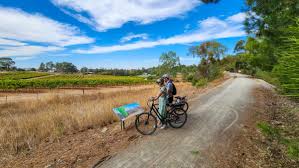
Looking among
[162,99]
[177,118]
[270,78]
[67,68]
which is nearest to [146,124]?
[162,99]

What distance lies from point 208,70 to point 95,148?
1251 inches

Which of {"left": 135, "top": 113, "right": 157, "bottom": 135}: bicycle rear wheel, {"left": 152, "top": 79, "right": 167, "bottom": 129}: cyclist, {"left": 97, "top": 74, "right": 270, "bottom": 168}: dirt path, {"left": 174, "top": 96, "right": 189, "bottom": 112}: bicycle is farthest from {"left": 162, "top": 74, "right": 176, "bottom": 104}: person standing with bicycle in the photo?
{"left": 97, "top": 74, "right": 270, "bottom": 168}: dirt path

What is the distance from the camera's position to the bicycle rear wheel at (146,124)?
6.23 metres

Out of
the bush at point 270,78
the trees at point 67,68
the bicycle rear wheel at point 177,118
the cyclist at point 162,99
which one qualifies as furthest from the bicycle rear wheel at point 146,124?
the trees at point 67,68

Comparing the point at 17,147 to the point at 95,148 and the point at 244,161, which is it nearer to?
the point at 95,148

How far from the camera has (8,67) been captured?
5231 inches

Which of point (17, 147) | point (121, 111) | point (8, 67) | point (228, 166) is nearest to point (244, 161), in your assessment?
point (228, 166)

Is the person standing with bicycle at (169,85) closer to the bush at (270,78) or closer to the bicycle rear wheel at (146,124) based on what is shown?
the bicycle rear wheel at (146,124)

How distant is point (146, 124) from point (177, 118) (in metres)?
1.15

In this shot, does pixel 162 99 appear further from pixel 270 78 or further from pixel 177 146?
pixel 270 78

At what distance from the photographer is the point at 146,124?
21.3ft

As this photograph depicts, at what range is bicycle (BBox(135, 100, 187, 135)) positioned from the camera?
6312 millimetres

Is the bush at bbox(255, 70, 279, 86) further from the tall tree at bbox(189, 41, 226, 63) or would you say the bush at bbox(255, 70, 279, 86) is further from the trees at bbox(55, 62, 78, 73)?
the trees at bbox(55, 62, 78, 73)

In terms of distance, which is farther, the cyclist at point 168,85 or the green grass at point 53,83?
the green grass at point 53,83
